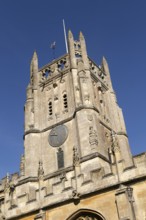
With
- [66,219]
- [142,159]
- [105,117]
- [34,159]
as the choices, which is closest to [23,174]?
[34,159]

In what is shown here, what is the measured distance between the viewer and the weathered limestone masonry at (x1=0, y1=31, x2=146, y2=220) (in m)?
16.4

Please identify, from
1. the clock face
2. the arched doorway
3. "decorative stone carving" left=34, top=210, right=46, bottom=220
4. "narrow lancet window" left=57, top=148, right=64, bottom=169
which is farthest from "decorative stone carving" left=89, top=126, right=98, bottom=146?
the arched doorway

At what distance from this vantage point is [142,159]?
54.4 feet

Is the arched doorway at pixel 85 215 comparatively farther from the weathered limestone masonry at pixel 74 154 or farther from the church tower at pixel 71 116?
the church tower at pixel 71 116

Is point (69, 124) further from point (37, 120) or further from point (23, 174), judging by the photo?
point (23, 174)

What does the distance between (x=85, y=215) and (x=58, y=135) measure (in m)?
17.1

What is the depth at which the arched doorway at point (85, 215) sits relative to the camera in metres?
16.5

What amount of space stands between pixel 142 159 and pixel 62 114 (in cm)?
1915

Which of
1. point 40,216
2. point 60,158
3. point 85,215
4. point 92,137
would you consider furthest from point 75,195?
point 60,158

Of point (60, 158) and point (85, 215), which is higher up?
point (60, 158)

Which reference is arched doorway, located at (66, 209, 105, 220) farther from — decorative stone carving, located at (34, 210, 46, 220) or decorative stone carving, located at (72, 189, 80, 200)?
decorative stone carving, located at (34, 210, 46, 220)

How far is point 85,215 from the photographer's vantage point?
55.2 ft

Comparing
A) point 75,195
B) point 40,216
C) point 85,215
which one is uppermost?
point 75,195

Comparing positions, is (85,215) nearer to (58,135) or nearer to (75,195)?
(75,195)
